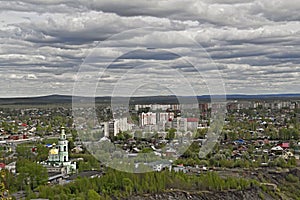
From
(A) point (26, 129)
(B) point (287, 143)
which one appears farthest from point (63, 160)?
(A) point (26, 129)

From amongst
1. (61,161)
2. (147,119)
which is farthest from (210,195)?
(61,161)

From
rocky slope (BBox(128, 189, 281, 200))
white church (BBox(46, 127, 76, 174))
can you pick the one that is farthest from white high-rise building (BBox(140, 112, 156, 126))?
rocky slope (BBox(128, 189, 281, 200))

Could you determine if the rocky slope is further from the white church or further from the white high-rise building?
the white church

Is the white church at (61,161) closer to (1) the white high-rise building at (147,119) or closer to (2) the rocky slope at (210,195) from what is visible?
(1) the white high-rise building at (147,119)

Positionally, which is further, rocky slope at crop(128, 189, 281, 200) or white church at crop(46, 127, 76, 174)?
white church at crop(46, 127, 76, 174)

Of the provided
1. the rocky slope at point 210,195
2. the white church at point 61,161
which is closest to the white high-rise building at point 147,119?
the white church at point 61,161

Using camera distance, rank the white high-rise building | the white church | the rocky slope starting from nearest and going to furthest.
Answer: the rocky slope < the white high-rise building < the white church

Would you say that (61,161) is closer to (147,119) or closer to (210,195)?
(147,119)

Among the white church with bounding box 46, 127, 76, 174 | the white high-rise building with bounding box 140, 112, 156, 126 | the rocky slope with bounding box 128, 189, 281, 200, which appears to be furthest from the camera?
the white church with bounding box 46, 127, 76, 174

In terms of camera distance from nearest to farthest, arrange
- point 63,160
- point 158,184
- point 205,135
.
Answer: point 158,184 → point 63,160 → point 205,135

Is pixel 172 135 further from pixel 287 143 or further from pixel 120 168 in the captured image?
pixel 287 143

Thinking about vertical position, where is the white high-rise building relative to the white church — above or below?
above
